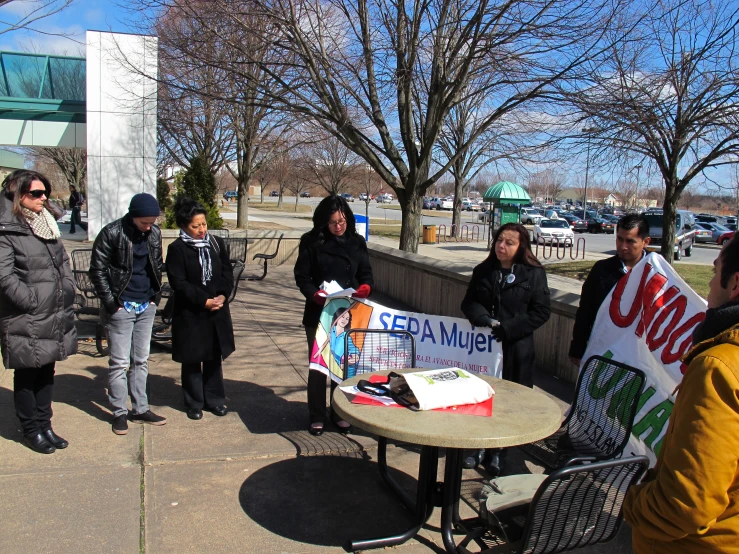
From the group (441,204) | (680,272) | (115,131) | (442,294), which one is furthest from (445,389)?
(441,204)

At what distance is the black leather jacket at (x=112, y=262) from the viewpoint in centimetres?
471

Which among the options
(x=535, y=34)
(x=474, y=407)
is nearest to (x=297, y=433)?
(x=474, y=407)

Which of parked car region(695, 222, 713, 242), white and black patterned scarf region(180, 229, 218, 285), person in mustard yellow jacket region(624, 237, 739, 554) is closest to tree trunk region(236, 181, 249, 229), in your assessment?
white and black patterned scarf region(180, 229, 218, 285)

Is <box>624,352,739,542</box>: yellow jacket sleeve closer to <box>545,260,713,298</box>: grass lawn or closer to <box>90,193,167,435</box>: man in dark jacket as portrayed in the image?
<box>90,193,167,435</box>: man in dark jacket

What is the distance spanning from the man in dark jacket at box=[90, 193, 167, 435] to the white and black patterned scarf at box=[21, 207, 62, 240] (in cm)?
41

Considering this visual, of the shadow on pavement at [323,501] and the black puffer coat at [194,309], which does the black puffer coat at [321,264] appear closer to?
the black puffer coat at [194,309]

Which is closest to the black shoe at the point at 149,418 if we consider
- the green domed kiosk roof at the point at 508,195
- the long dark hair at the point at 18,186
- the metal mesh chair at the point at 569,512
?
the long dark hair at the point at 18,186

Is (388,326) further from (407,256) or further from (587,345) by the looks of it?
(407,256)

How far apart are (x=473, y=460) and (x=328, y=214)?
2154 mm

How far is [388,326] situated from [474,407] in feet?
6.17

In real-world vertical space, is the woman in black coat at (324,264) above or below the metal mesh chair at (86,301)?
above

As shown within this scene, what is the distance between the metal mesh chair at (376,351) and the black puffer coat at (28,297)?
6.76 feet

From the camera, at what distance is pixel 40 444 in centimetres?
441

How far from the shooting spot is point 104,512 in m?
3.66
